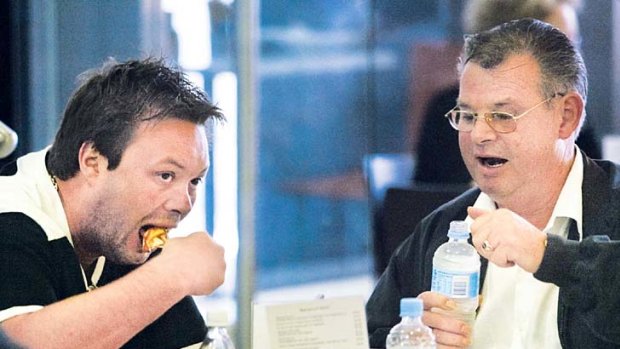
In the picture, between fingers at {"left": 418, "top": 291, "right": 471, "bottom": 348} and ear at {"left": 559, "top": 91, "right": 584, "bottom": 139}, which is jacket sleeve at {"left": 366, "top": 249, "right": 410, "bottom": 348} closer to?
fingers at {"left": 418, "top": 291, "right": 471, "bottom": 348}

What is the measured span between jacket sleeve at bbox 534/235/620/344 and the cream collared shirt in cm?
17

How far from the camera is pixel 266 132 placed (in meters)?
4.86

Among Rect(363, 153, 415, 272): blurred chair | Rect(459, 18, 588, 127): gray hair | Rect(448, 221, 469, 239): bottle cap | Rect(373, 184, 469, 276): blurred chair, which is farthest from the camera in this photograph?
Rect(363, 153, 415, 272): blurred chair

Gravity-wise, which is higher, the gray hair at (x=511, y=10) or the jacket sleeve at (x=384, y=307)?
the gray hair at (x=511, y=10)

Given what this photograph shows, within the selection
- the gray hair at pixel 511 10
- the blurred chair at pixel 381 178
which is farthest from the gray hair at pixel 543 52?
the blurred chair at pixel 381 178

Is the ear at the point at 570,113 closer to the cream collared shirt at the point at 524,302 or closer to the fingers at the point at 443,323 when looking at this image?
the cream collared shirt at the point at 524,302

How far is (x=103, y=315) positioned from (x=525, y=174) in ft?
3.23

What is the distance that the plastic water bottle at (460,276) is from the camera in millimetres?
2109

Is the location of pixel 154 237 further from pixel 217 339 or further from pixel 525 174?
pixel 525 174

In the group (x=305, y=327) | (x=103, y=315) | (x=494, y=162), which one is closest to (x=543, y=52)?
(x=494, y=162)

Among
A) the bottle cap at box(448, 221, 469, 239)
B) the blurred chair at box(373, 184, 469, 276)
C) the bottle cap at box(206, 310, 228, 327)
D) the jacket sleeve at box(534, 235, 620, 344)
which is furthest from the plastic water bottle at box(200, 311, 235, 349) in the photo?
the blurred chair at box(373, 184, 469, 276)

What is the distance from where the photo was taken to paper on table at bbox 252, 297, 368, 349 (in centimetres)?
197

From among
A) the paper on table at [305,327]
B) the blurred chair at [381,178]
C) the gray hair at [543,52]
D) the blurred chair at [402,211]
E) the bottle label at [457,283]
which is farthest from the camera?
the blurred chair at [381,178]

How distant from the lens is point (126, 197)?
2340 mm
